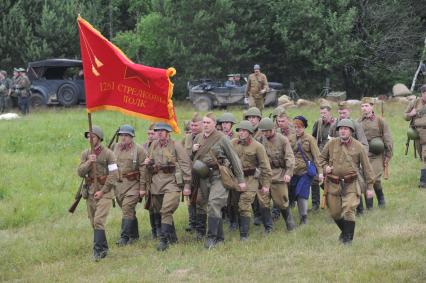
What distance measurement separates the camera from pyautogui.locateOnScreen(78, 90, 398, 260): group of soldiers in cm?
1227

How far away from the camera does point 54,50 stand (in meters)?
37.0

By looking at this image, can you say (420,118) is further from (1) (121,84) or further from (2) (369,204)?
(1) (121,84)

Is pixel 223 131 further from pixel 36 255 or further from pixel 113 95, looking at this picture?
pixel 36 255

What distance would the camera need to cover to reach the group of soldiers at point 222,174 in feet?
40.3

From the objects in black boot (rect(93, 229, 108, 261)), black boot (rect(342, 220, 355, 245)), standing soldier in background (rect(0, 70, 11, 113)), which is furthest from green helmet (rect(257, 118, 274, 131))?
standing soldier in background (rect(0, 70, 11, 113))

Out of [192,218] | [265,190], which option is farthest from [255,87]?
[265,190]

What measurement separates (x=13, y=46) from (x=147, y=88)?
2630 cm

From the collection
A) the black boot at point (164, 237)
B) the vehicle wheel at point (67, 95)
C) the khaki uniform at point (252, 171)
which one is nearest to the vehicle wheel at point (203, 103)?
the vehicle wheel at point (67, 95)

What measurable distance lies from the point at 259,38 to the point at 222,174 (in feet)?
85.4

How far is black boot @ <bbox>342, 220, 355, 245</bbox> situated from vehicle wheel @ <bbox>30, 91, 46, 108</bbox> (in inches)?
812

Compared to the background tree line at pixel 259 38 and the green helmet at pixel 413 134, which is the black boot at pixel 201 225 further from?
the background tree line at pixel 259 38

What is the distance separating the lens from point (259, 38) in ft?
125

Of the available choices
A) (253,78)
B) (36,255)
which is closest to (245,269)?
(36,255)

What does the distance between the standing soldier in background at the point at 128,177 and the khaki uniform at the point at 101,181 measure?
769 mm
